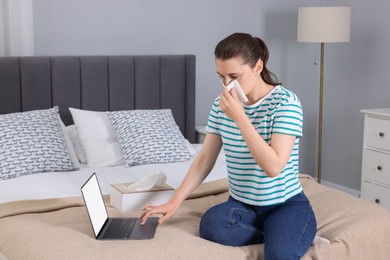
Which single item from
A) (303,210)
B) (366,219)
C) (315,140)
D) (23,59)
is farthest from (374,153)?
(23,59)

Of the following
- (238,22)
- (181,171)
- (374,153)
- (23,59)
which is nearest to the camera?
(181,171)

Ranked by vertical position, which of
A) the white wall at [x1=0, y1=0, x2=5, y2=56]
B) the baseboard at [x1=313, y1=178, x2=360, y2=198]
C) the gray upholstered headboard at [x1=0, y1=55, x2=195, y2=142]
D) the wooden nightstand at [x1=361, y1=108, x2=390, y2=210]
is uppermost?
the white wall at [x1=0, y1=0, x2=5, y2=56]

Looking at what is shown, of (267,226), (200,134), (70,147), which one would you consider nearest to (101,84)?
→ (70,147)

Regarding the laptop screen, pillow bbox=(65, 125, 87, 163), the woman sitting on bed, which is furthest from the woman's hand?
pillow bbox=(65, 125, 87, 163)

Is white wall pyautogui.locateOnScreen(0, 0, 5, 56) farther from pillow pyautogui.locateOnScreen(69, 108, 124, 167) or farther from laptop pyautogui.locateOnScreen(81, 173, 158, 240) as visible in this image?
laptop pyautogui.locateOnScreen(81, 173, 158, 240)

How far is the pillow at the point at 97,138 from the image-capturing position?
3.51 metres

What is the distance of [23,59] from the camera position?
12.1 ft

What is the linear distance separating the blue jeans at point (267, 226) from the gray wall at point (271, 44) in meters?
2.05

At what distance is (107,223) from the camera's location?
243cm

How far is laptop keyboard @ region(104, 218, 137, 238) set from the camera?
2.29 m

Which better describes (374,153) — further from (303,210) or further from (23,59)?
(23,59)

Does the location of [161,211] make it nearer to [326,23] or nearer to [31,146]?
[31,146]

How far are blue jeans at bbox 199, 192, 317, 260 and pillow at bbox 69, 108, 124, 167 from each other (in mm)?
1266

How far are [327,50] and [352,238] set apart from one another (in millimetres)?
2704
